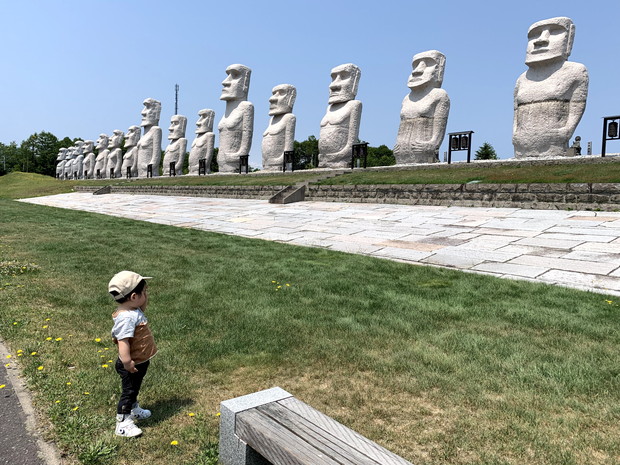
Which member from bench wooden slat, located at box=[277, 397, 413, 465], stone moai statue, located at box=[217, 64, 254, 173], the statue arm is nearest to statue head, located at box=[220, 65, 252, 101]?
stone moai statue, located at box=[217, 64, 254, 173]

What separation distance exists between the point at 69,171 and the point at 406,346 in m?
55.4

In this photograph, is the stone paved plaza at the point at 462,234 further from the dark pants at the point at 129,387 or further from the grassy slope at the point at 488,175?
the dark pants at the point at 129,387

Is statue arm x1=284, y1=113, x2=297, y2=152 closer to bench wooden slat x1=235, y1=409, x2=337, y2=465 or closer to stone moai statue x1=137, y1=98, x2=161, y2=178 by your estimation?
stone moai statue x1=137, y1=98, x2=161, y2=178

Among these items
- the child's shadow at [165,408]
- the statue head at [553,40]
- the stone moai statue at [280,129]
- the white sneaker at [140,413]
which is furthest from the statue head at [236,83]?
the white sneaker at [140,413]

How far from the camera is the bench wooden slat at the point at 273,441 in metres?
1.56

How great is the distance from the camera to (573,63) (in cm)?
1395

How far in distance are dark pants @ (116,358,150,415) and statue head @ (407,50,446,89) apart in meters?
16.7

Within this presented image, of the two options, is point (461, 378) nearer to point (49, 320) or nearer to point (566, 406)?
point (566, 406)

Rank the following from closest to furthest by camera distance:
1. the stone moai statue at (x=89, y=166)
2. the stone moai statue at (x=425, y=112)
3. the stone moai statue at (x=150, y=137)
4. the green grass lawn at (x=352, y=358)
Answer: the green grass lawn at (x=352, y=358)
the stone moai statue at (x=425, y=112)
the stone moai statue at (x=150, y=137)
the stone moai statue at (x=89, y=166)

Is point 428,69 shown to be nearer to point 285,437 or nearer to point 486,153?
point 285,437

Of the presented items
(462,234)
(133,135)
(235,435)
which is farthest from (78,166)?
(235,435)

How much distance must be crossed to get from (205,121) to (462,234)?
24009mm

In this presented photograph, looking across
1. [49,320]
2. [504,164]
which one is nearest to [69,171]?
[504,164]

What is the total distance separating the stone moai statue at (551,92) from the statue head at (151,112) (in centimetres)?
2681
